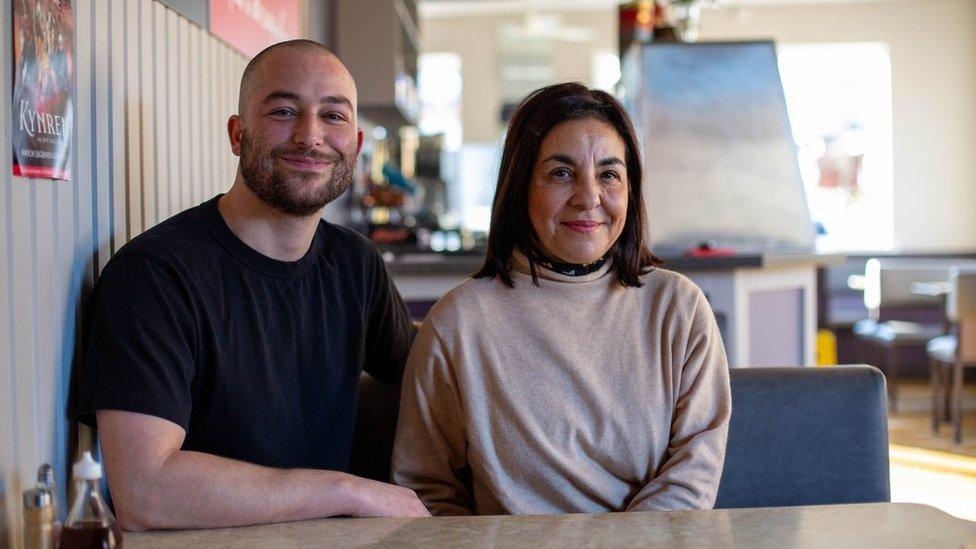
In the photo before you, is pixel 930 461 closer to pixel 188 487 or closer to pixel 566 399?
pixel 566 399

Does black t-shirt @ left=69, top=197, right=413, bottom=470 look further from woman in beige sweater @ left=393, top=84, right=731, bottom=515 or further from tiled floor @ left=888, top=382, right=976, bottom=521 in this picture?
tiled floor @ left=888, top=382, right=976, bottom=521

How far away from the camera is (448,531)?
1360mm

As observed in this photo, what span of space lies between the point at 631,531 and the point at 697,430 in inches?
17.2

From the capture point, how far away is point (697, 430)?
1.74 metres

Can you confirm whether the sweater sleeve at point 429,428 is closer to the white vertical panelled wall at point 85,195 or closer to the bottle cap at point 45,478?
the white vertical panelled wall at point 85,195

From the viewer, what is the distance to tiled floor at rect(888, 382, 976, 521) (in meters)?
4.69

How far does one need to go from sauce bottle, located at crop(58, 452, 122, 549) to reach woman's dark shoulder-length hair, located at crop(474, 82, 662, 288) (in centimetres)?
84

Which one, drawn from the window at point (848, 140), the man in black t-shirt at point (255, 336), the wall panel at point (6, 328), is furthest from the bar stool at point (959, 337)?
the wall panel at point (6, 328)

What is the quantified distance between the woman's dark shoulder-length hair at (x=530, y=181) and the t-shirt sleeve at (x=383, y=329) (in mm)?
266

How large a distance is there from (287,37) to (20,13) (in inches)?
71.5

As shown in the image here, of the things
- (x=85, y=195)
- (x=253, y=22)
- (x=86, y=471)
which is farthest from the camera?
(x=253, y=22)

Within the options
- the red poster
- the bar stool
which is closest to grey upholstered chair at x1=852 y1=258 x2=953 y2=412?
the bar stool

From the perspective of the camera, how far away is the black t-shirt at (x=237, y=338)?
4.98 feet

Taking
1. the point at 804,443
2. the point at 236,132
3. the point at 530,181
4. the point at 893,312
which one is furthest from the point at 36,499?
the point at 893,312
